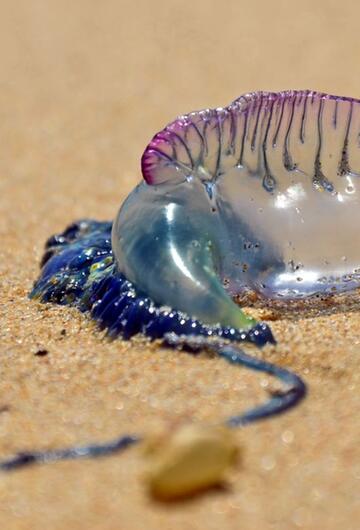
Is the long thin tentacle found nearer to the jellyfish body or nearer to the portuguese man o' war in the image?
the portuguese man o' war

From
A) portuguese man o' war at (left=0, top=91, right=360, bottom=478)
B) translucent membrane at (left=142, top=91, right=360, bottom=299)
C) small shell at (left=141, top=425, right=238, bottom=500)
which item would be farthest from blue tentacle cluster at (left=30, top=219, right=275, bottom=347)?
small shell at (left=141, top=425, right=238, bottom=500)

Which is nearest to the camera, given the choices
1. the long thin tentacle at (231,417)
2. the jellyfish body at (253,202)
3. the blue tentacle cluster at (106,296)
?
the long thin tentacle at (231,417)

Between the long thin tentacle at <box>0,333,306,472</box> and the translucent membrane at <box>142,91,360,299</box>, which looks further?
the translucent membrane at <box>142,91,360,299</box>

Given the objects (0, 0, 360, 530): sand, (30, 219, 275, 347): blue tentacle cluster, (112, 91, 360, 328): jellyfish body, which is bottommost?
Result: (0, 0, 360, 530): sand

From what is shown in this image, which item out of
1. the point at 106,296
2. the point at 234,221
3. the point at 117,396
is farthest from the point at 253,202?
the point at 117,396

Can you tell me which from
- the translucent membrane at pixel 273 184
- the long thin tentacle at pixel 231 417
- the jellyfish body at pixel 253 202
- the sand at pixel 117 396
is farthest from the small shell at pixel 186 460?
the translucent membrane at pixel 273 184

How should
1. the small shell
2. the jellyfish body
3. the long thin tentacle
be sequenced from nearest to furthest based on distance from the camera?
1. the small shell
2. the long thin tentacle
3. the jellyfish body

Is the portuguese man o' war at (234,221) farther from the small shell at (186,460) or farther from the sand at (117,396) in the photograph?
the small shell at (186,460)
